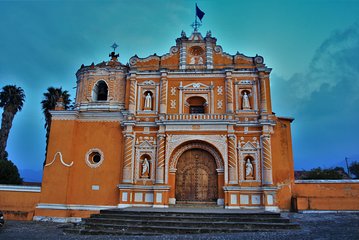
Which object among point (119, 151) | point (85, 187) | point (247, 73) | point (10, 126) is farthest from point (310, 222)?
point (10, 126)

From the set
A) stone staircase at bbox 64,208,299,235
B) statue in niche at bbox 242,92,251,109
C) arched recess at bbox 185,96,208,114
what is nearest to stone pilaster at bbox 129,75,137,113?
arched recess at bbox 185,96,208,114

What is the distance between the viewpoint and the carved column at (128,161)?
50.4ft

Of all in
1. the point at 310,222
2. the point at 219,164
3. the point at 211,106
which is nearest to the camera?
the point at 310,222

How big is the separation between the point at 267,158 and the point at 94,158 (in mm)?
8992

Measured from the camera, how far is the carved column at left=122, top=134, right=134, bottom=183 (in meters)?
15.4

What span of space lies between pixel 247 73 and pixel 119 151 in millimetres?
8066

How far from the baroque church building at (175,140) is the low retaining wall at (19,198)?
504 millimetres

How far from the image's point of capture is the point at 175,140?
15594 millimetres

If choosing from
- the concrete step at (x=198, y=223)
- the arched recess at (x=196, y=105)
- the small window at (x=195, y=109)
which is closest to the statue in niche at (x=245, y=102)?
the arched recess at (x=196, y=105)

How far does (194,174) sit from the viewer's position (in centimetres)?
1563

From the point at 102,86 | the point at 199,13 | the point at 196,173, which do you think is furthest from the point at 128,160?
the point at 199,13

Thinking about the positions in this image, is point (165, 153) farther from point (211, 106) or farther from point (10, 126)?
point (10, 126)

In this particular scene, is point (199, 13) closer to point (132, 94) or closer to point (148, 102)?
point (148, 102)

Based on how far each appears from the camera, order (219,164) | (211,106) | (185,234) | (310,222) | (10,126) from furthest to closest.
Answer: (10,126) → (211,106) → (219,164) → (310,222) → (185,234)
